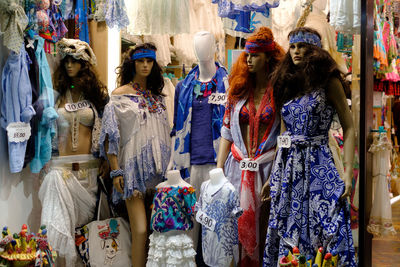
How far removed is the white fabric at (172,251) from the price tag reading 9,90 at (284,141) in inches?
36.2

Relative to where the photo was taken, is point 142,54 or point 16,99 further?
point 142,54

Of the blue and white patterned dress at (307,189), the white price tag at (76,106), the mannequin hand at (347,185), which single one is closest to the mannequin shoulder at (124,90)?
the white price tag at (76,106)

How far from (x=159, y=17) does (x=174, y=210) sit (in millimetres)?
1673

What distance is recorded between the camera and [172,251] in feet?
11.7

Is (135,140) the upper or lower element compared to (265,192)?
upper

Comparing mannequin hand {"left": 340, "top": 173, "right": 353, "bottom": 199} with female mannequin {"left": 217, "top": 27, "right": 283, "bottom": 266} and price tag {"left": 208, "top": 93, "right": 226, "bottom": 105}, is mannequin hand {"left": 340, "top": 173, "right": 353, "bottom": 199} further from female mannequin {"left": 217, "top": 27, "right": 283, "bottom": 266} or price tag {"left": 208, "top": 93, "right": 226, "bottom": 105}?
price tag {"left": 208, "top": 93, "right": 226, "bottom": 105}

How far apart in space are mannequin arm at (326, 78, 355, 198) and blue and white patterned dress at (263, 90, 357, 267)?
5 centimetres

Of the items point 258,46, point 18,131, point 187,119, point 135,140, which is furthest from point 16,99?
point 258,46

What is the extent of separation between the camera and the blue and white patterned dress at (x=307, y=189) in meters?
3.18

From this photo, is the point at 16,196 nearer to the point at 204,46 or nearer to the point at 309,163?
the point at 204,46

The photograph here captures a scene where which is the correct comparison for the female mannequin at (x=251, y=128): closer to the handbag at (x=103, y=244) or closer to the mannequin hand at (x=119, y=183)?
the mannequin hand at (x=119, y=183)

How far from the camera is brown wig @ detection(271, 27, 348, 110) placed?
3.29 m

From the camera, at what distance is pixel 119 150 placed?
158 inches

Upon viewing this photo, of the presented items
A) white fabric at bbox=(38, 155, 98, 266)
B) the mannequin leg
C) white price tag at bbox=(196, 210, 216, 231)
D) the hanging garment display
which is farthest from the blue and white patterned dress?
the hanging garment display
